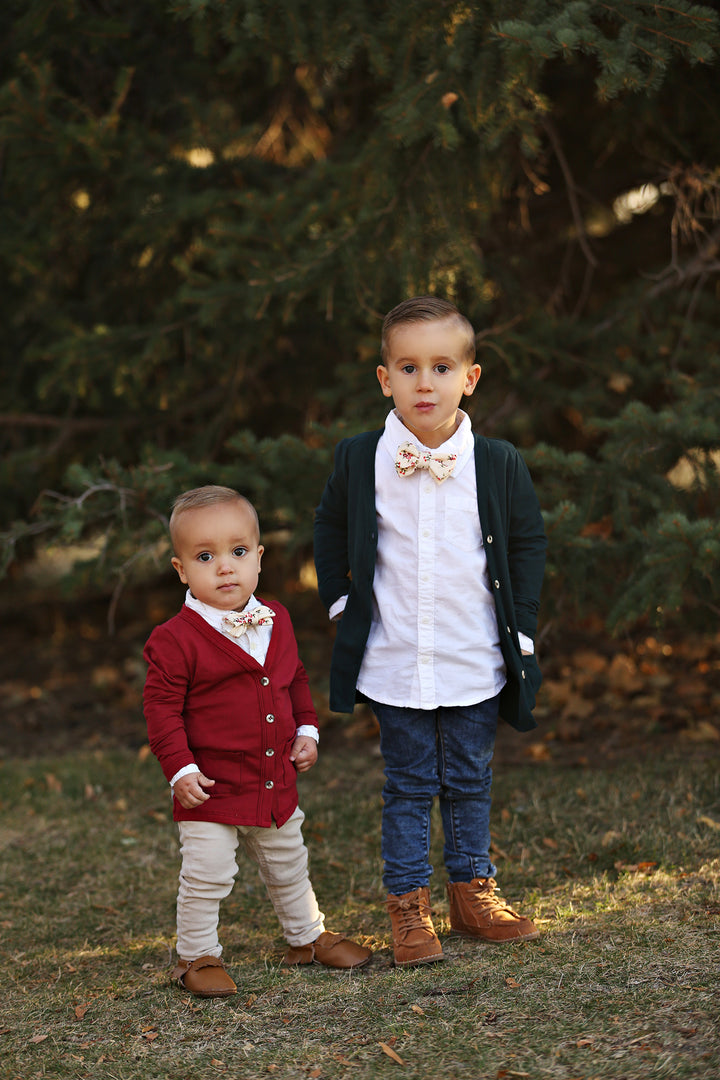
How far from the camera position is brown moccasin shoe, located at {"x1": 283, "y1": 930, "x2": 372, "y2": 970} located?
3251 mm

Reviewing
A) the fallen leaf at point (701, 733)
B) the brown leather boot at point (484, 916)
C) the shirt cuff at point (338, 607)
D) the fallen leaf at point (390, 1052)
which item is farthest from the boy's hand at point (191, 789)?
the fallen leaf at point (701, 733)

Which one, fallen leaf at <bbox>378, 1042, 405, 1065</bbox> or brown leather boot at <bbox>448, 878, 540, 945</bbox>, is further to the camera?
brown leather boot at <bbox>448, 878, 540, 945</bbox>

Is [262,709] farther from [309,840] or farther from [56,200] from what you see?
[56,200]

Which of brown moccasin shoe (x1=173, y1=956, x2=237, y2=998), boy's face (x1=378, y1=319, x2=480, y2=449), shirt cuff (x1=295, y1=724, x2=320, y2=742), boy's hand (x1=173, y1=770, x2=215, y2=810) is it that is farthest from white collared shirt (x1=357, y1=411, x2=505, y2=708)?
brown moccasin shoe (x1=173, y1=956, x2=237, y2=998)

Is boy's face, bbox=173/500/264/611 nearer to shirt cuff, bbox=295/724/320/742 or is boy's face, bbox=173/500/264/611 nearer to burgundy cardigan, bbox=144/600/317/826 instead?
burgundy cardigan, bbox=144/600/317/826

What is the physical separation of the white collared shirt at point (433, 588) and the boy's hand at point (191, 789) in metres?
0.60

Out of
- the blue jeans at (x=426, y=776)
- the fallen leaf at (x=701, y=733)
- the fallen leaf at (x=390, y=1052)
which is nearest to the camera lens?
the fallen leaf at (x=390, y=1052)

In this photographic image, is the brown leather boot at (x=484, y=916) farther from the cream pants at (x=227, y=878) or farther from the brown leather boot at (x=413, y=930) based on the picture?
the cream pants at (x=227, y=878)

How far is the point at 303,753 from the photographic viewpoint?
10.5ft

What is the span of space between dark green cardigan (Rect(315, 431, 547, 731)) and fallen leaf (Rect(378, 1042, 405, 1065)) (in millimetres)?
924

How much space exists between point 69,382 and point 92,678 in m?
2.56

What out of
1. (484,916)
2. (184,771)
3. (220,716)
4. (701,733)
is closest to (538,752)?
(701,733)

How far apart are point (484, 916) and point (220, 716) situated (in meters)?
1.05

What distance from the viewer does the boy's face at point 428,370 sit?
309 cm
